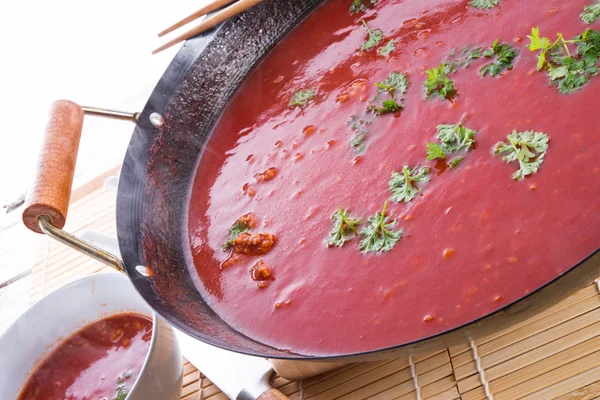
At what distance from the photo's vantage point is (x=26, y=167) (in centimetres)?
426

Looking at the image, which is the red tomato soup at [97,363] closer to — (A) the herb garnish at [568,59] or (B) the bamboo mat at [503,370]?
(B) the bamboo mat at [503,370]

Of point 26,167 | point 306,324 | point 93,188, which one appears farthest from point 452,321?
point 26,167

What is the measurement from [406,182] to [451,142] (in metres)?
0.18

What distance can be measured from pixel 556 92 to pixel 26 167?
3344 mm

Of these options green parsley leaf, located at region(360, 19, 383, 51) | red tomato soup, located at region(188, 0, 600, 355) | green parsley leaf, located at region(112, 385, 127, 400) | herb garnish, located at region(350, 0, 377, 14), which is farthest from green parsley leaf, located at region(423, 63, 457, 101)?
green parsley leaf, located at region(112, 385, 127, 400)

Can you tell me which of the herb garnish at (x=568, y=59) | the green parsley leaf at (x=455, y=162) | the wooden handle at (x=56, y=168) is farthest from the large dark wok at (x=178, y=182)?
the herb garnish at (x=568, y=59)

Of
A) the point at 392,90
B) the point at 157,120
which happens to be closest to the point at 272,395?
the point at 392,90

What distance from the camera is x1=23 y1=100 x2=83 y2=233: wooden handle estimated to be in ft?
6.26

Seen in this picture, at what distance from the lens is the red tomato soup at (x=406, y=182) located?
5.46 feet

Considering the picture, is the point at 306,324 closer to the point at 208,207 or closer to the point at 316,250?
the point at 316,250

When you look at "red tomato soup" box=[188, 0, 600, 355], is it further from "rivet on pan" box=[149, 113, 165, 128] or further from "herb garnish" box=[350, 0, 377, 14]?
"rivet on pan" box=[149, 113, 165, 128]

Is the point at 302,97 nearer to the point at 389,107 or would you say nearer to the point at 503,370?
the point at 389,107

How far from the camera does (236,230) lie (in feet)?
7.26

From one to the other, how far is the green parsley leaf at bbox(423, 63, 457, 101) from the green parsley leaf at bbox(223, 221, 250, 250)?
2.26 feet
